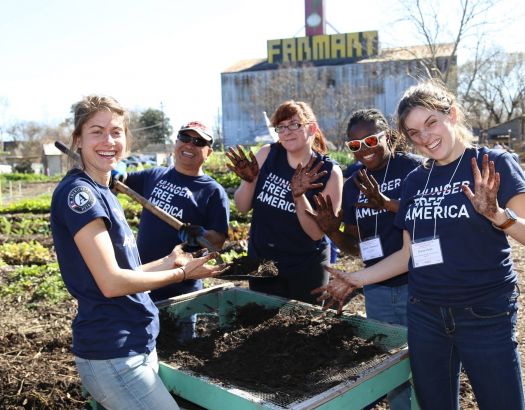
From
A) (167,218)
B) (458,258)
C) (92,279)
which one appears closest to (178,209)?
(167,218)

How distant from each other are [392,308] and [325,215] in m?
0.66

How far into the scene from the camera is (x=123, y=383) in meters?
1.83

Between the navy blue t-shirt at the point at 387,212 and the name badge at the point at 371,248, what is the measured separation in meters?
0.03

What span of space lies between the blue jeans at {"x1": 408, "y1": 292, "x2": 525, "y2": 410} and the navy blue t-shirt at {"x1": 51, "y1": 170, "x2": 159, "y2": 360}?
1154mm

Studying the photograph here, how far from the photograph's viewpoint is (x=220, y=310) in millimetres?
3146

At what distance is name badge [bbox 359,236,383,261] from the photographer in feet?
9.30

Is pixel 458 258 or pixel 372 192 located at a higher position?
pixel 372 192

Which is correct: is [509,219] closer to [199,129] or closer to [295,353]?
[295,353]

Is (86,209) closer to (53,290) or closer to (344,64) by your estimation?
(53,290)

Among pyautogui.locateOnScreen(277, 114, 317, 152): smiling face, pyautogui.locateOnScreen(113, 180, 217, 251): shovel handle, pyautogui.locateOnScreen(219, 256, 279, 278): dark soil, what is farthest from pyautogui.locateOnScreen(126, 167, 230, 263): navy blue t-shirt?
pyautogui.locateOnScreen(277, 114, 317, 152): smiling face

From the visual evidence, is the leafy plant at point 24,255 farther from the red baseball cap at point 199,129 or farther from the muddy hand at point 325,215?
the muddy hand at point 325,215

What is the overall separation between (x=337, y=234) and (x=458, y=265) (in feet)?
3.72

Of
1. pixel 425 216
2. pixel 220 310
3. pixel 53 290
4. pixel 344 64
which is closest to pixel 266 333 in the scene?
pixel 220 310

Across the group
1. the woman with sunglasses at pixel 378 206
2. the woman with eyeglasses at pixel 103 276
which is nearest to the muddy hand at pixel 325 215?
the woman with sunglasses at pixel 378 206
